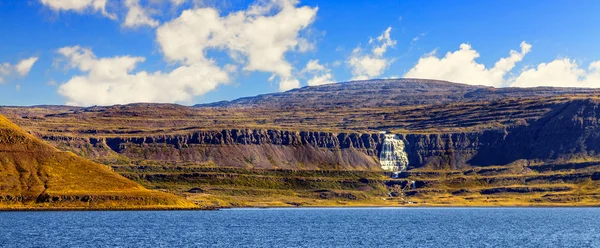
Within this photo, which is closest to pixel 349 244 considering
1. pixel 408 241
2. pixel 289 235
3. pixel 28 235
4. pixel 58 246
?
pixel 408 241

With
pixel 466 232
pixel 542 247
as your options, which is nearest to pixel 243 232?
pixel 466 232

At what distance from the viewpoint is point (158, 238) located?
135500mm

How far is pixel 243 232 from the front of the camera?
15362 centimetres

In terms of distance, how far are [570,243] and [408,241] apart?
2547 cm

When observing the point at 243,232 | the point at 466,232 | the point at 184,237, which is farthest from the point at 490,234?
the point at 184,237

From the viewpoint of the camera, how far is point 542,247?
398ft

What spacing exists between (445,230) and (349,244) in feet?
138

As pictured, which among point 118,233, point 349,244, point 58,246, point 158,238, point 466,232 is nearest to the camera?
point 58,246

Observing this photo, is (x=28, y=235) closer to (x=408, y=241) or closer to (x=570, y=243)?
(x=408, y=241)

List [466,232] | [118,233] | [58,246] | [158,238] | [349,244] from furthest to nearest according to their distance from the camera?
[466,232]
[118,233]
[158,238]
[349,244]
[58,246]

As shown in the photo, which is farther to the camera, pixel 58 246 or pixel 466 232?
pixel 466 232

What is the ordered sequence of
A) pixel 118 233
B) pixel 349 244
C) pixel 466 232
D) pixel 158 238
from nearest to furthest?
pixel 349 244
pixel 158 238
pixel 118 233
pixel 466 232

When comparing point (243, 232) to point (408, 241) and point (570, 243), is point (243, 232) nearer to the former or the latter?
point (408, 241)

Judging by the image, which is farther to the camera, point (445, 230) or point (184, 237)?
point (445, 230)
